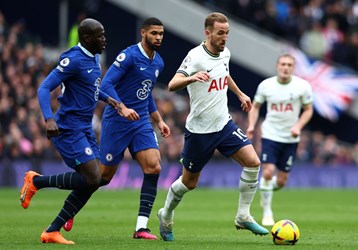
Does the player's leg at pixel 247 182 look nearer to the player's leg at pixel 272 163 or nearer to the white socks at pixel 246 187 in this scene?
the white socks at pixel 246 187

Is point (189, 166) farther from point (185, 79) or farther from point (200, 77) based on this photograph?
point (200, 77)

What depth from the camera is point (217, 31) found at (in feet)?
39.6

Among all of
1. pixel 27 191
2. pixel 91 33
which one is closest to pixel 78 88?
pixel 91 33

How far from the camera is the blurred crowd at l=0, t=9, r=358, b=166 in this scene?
86.5 feet

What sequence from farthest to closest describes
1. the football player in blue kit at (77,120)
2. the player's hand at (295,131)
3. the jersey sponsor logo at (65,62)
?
the player's hand at (295,131) → the football player in blue kit at (77,120) → the jersey sponsor logo at (65,62)

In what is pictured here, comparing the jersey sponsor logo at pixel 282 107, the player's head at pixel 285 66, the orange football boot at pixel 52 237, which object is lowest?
the orange football boot at pixel 52 237

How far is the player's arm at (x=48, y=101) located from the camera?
36.1 ft

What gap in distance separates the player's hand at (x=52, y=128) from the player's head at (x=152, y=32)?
7.31 feet

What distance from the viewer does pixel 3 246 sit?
36.9 feet

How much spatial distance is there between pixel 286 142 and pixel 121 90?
4750 mm

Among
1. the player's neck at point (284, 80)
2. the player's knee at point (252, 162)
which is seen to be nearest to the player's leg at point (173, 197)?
the player's knee at point (252, 162)

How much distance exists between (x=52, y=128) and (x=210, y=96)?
7.32 ft

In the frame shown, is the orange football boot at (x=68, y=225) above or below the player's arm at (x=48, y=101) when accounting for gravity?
below

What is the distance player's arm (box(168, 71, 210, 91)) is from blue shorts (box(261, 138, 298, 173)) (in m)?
5.09
